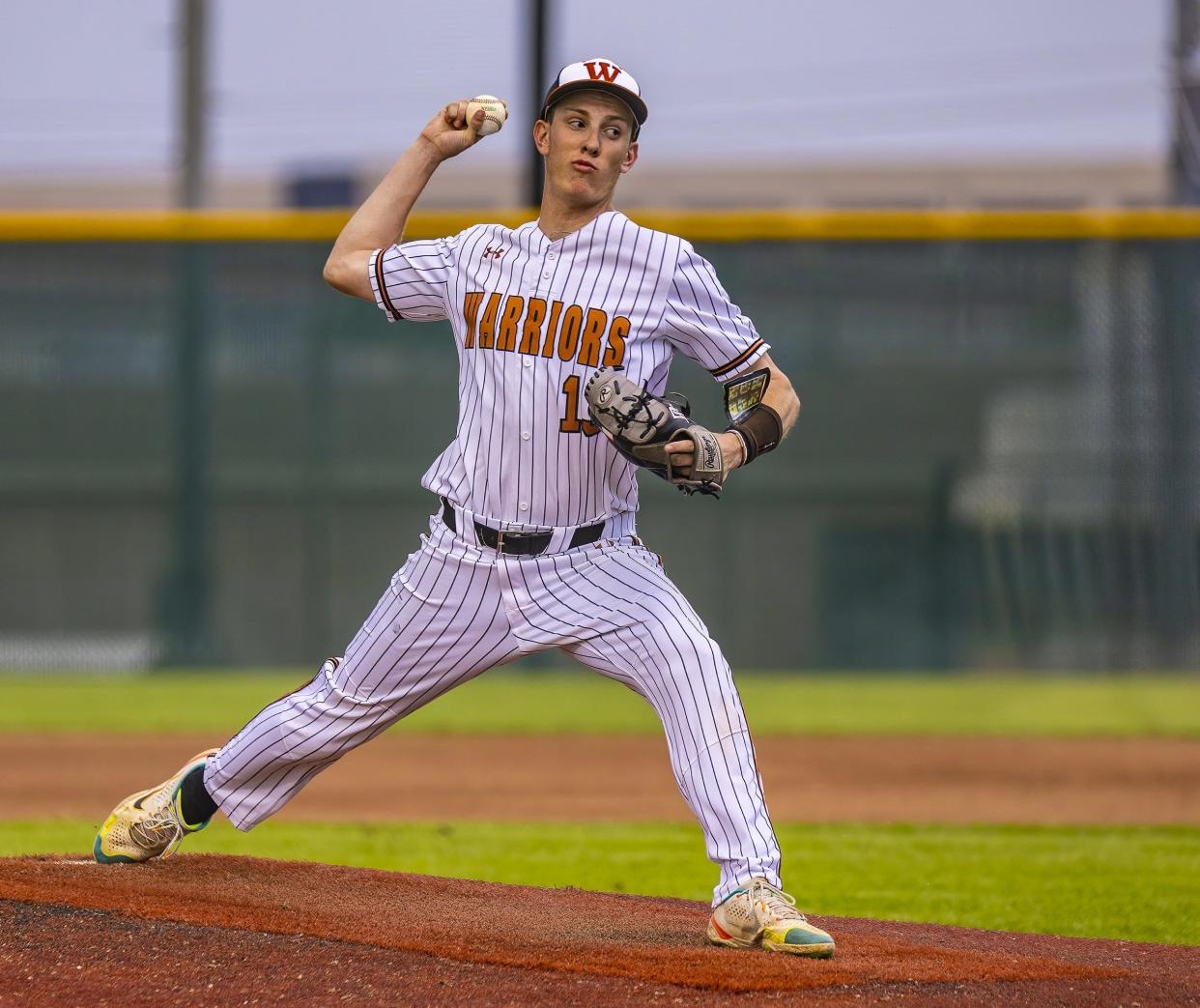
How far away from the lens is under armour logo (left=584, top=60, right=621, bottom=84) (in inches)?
124

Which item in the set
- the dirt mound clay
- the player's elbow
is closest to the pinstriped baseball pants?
the dirt mound clay

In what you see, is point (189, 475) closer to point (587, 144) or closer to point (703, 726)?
point (587, 144)

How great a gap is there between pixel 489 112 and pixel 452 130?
0.32ft

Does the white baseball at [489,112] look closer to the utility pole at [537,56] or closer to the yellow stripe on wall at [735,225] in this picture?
the yellow stripe on wall at [735,225]

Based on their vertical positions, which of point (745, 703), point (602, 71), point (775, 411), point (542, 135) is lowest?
point (745, 703)

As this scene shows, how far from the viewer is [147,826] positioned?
3.64 metres

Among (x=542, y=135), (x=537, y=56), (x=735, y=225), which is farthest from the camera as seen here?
(x=537, y=56)

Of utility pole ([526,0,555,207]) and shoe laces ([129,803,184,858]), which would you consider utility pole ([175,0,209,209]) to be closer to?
utility pole ([526,0,555,207])

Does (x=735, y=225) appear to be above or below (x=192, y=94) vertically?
below

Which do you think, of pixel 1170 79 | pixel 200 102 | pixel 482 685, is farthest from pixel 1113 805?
pixel 200 102

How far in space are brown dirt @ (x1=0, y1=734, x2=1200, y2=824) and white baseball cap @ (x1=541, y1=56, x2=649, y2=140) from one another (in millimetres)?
3160

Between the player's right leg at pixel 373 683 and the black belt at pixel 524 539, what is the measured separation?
0.03 meters

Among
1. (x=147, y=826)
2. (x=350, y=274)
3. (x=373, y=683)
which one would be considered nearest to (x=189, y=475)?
(x=147, y=826)

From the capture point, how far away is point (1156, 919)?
403 cm
